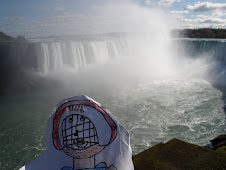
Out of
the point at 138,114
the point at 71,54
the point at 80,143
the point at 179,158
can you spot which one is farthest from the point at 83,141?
the point at 71,54

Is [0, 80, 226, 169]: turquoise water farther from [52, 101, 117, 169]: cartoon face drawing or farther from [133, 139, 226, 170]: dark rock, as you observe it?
[52, 101, 117, 169]: cartoon face drawing

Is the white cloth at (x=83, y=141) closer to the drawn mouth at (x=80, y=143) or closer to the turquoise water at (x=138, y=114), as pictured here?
the drawn mouth at (x=80, y=143)

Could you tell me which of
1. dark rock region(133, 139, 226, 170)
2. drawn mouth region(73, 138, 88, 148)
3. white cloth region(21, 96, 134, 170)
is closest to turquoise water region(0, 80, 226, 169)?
dark rock region(133, 139, 226, 170)

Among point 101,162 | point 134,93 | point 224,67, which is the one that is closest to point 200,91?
point 134,93

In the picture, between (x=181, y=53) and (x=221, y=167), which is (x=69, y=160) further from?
(x=181, y=53)

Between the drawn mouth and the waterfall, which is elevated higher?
the waterfall

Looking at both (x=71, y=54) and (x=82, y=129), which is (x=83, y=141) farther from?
(x=71, y=54)

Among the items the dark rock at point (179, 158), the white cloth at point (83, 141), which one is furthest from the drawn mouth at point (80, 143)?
the dark rock at point (179, 158)
